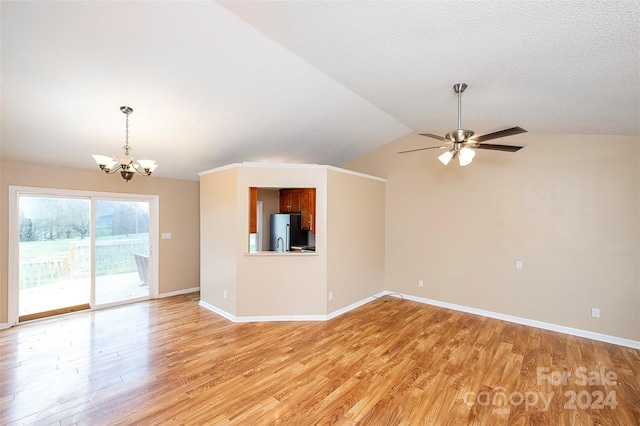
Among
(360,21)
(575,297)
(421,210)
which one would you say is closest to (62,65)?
(360,21)

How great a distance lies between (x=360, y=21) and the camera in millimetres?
2016

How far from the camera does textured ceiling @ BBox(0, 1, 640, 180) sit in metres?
1.86

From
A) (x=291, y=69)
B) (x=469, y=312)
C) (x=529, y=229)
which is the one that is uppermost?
(x=291, y=69)

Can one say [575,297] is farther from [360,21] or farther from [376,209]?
[360,21]

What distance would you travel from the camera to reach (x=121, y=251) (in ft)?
16.9

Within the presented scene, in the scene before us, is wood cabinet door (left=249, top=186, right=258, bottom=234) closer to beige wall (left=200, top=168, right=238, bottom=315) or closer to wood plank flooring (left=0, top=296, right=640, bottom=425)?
beige wall (left=200, top=168, right=238, bottom=315)

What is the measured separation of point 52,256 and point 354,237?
4.96 m

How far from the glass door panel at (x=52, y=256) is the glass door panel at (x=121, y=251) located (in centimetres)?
17

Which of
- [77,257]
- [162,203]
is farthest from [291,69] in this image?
[77,257]

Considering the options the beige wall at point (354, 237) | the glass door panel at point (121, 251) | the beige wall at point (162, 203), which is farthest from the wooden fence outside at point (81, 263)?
the beige wall at point (354, 237)

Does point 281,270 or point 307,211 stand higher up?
point 307,211

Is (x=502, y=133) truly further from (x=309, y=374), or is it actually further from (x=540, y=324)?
(x=540, y=324)

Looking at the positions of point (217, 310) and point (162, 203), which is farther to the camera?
point (162, 203)

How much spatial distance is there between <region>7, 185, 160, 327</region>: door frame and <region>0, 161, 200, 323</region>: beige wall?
0.05 meters
